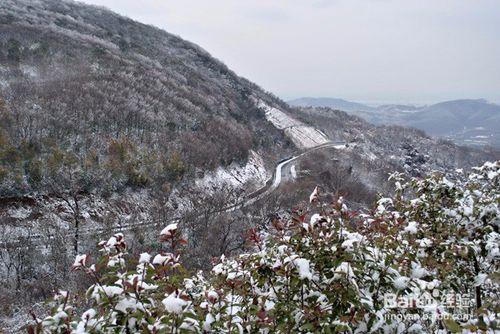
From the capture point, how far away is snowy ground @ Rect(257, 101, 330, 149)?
77.2 metres

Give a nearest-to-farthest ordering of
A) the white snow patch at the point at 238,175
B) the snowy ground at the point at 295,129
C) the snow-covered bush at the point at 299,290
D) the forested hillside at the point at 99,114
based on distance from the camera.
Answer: the snow-covered bush at the point at 299,290, the forested hillside at the point at 99,114, the white snow patch at the point at 238,175, the snowy ground at the point at 295,129

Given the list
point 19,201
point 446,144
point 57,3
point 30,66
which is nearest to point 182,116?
point 30,66

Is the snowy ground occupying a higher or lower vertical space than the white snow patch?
higher

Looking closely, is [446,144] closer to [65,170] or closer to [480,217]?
[65,170]

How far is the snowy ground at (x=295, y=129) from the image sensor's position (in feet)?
253

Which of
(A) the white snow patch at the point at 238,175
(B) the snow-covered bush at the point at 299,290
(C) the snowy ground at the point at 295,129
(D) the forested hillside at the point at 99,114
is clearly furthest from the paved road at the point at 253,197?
Result: (B) the snow-covered bush at the point at 299,290

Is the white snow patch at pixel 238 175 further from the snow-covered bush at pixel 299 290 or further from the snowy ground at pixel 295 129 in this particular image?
the snow-covered bush at pixel 299 290

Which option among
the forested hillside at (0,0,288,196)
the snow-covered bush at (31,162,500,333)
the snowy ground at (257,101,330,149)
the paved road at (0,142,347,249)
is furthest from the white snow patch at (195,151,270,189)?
the snow-covered bush at (31,162,500,333)

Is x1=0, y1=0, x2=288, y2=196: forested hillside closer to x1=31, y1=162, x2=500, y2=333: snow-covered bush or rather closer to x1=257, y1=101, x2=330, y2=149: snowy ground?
x1=257, y1=101, x2=330, y2=149: snowy ground

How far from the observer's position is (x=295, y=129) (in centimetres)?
8156

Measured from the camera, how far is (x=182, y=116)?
5009cm

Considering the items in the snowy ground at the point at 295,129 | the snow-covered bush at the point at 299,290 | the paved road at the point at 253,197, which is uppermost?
the snow-covered bush at the point at 299,290

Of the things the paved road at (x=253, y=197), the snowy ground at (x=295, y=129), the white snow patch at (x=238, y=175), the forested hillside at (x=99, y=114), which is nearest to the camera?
the paved road at (x=253, y=197)

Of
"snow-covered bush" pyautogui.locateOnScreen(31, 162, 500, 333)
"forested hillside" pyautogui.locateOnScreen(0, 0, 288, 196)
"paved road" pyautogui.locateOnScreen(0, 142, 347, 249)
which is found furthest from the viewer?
"forested hillside" pyautogui.locateOnScreen(0, 0, 288, 196)
